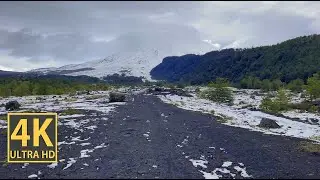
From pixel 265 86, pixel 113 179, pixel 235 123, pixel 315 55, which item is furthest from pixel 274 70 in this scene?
pixel 113 179

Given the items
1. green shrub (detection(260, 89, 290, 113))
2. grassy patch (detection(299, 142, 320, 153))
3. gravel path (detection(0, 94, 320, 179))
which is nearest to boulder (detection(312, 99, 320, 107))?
green shrub (detection(260, 89, 290, 113))

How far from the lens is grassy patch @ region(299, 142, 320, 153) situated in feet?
73.9

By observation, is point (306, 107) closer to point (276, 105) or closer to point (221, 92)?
point (276, 105)

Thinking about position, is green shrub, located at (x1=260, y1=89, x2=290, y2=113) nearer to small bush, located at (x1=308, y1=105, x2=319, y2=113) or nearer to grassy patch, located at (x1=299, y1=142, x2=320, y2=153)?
small bush, located at (x1=308, y1=105, x2=319, y2=113)

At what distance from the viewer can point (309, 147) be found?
23531 millimetres

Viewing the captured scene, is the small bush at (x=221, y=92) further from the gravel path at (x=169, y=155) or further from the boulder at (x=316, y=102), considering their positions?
the gravel path at (x=169, y=155)

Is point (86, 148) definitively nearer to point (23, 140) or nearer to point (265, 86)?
point (23, 140)

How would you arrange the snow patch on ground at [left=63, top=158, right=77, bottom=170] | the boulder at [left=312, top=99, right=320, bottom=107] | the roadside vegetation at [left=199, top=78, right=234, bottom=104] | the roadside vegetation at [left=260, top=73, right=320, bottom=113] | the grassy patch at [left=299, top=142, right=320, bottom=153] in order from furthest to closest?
the roadside vegetation at [left=199, top=78, right=234, bottom=104], the boulder at [left=312, top=99, right=320, bottom=107], the roadside vegetation at [left=260, top=73, right=320, bottom=113], the grassy patch at [left=299, top=142, right=320, bottom=153], the snow patch on ground at [left=63, top=158, right=77, bottom=170]

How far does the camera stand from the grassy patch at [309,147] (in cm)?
2252

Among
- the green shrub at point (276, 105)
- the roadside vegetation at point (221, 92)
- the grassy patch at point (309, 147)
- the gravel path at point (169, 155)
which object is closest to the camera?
the gravel path at point (169, 155)

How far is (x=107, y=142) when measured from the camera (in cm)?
2392

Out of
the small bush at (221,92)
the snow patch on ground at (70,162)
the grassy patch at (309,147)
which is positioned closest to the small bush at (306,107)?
the small bush at (221,92)

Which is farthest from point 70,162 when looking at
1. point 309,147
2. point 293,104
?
point 293,104

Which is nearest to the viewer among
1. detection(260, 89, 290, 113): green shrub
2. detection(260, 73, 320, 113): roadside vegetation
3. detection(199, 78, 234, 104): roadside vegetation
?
detection(260, 89, 290, 113): green shrub
